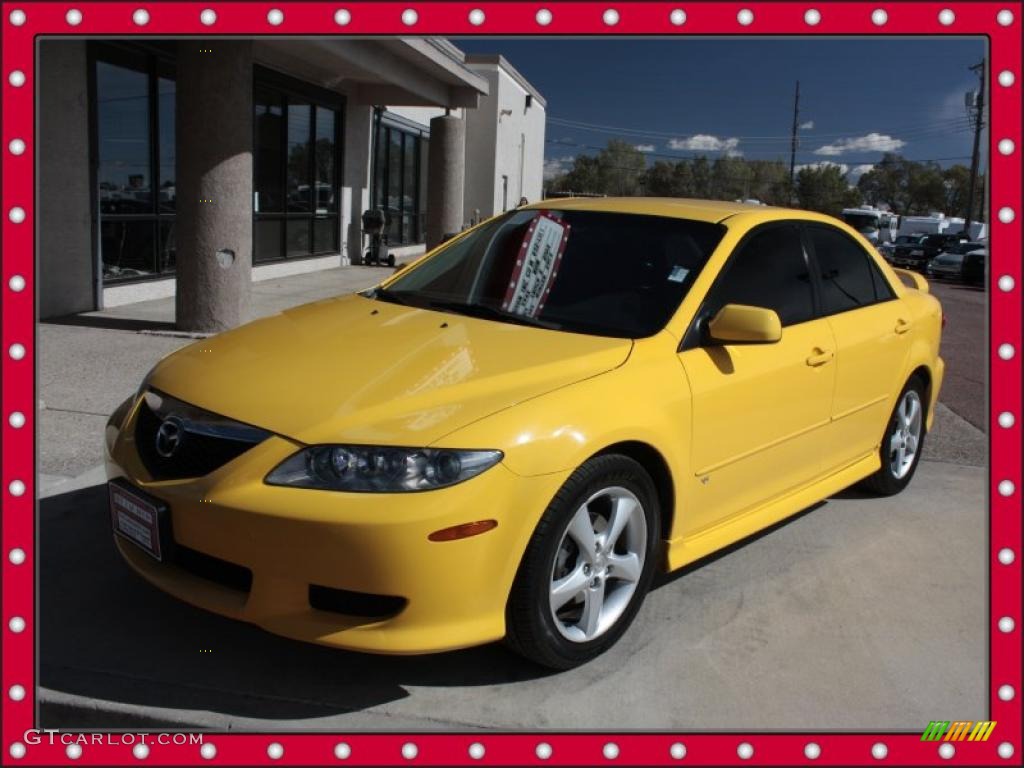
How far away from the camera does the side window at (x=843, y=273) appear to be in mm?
4555

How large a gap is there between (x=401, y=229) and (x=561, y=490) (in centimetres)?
1932

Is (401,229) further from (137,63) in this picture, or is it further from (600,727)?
(600,727)

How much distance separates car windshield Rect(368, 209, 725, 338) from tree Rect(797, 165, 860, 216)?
39928mm

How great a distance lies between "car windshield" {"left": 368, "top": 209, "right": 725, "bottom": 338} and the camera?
377 centimetres

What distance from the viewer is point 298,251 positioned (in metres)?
15.8

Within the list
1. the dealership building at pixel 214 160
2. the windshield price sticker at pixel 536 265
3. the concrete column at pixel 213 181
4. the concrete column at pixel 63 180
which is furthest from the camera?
the concrete column at pixel 63 180

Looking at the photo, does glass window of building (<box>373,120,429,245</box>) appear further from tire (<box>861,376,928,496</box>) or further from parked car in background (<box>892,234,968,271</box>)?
parked car in background (<box>892,234,968,271</box>)

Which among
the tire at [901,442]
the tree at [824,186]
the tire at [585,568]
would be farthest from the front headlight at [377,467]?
the tree at [824,186]

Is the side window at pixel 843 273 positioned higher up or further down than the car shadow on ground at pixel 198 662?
higher up

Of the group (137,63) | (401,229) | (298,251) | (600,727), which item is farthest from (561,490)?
(401,229)

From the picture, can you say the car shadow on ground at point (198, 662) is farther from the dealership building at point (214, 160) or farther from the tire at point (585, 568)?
the dealership building at point (214, 160)

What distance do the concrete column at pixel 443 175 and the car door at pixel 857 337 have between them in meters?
13.2

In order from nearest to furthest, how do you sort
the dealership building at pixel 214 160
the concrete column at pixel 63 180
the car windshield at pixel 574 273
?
1. the car windshield at pixel 574 273
2. the dealership building at pixel 214 160
3. the concrete column at pixel 63 180

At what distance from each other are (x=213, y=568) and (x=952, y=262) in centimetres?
3135
